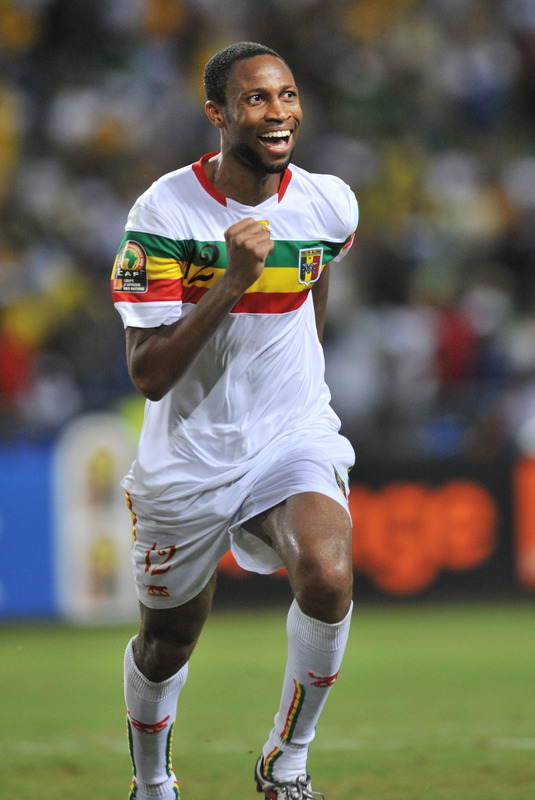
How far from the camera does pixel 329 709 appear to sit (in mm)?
6531

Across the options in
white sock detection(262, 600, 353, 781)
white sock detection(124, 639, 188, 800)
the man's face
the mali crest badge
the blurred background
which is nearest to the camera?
white sock detection(262, 600, 353, 781)

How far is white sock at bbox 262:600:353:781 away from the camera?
12.6 feet

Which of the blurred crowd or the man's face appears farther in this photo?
the blurred crowd

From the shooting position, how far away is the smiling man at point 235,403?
3863 mm

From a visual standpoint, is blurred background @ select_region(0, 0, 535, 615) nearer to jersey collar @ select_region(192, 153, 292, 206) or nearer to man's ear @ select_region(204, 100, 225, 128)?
jersey collar @ select_region(192, 153, 292, 206)

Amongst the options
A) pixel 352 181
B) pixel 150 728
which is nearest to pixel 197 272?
pixel 150 728

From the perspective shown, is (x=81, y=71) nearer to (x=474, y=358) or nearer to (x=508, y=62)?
(x=508, y=62)

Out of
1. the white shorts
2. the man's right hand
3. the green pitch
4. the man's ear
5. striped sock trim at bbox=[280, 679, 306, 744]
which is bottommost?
the green pitch

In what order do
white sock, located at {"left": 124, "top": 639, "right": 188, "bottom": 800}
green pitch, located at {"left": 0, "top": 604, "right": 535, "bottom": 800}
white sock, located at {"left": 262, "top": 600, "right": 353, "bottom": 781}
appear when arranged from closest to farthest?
white sock, located at {"left": 262, "top": 600, "right": 353, "bottom": 781}
white sock, located at {"left": 124, "top": 639, "right": 188, "bottom": 800}
green pitch, located at {"left": 0, "top": 604, "right": 535, "bottom": 800}

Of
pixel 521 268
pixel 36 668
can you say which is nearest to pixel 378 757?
pixel 36 668

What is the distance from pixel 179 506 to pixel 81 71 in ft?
34.3

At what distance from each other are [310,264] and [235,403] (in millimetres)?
532

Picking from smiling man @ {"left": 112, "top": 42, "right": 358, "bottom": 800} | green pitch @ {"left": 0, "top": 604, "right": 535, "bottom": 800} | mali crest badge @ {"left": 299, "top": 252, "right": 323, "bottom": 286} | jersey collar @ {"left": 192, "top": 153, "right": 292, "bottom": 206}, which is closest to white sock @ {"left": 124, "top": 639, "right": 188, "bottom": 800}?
smiling man @ {"left": 112, "top": 42, "right": 358, "bottom": 800}

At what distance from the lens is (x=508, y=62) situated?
14.0 m
